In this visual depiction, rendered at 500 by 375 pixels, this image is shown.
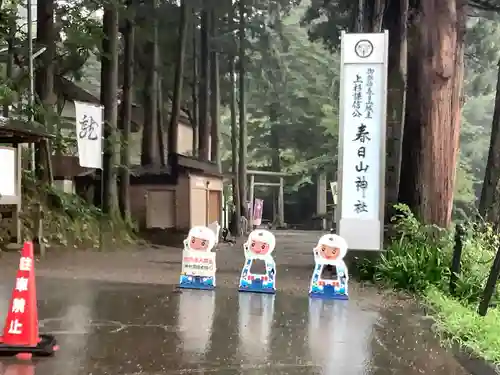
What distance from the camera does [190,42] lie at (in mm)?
30031

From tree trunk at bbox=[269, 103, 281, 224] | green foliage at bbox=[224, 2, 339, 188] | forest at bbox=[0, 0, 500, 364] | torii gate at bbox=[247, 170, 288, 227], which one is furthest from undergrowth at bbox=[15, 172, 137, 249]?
tree trunk at bbox=[269, 103, 281, 224]

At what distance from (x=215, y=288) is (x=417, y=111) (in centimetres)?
516

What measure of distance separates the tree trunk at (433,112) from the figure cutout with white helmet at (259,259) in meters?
3.78

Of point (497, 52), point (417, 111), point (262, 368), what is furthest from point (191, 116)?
point (262, 368)

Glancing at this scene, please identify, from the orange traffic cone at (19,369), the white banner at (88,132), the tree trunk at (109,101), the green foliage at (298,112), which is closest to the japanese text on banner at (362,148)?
the orange traffic cone at (19,369)

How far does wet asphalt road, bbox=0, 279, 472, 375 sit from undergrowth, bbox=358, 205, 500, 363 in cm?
40

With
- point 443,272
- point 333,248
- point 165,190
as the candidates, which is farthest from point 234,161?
point 333,248

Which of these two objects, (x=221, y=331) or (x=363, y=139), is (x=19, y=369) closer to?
(x=221, y=331)

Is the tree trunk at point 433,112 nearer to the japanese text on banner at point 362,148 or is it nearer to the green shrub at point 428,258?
the green shrub at point 428,258

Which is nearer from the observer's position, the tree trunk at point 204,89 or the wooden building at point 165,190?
the wooden building at point 165,190

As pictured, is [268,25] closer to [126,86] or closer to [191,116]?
[191,116]

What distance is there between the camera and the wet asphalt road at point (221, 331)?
18.0ft

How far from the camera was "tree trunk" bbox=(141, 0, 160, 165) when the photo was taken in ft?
84.7

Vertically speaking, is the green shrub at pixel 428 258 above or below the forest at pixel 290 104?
below
